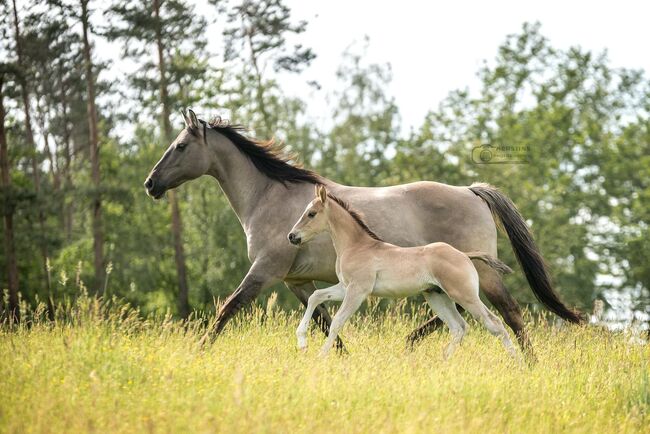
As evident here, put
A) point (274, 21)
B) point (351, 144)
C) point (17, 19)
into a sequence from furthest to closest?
point (351, 144) < point (274, 21) < point (17, 19)

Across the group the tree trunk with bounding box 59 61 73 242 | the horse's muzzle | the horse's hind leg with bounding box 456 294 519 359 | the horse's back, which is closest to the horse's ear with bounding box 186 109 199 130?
the horse's muzzle

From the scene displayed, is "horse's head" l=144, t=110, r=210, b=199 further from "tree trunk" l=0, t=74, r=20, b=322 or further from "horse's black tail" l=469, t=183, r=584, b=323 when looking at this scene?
"tree trunk" l=0, t=74, r=20, b=322

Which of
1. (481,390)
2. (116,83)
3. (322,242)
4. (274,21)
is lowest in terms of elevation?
(481,390)

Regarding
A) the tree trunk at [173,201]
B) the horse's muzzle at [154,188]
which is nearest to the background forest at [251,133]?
the tree trunk at [173,201]

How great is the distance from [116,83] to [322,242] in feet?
62.5

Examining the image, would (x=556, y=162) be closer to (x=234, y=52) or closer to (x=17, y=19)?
(x=234, y=52)

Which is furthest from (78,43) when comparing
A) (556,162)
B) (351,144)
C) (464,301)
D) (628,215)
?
(464,301)

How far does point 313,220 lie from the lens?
862cm

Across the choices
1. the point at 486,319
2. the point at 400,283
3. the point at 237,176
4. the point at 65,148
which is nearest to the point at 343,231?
the point at 400,283

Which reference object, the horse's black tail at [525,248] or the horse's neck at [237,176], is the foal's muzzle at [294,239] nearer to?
the horse's neck at [237,176]

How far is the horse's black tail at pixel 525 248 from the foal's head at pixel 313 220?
2.14 metres

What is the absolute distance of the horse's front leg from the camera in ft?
28.4

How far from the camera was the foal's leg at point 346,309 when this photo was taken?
7868mm

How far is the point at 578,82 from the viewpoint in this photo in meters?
35.7
